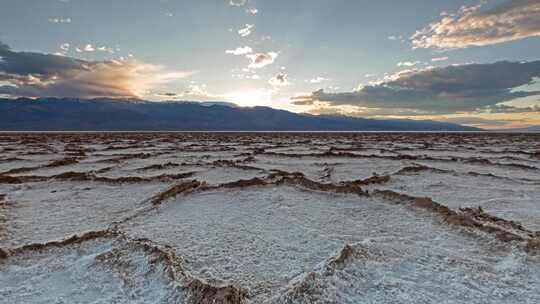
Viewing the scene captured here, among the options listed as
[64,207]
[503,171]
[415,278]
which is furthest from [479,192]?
[64,207]

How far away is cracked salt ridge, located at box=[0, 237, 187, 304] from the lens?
2850 millimetres

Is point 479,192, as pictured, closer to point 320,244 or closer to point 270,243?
point 320,244

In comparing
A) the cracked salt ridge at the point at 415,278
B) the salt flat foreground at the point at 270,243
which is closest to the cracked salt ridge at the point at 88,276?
the salt flat foreground at the point at 270,243

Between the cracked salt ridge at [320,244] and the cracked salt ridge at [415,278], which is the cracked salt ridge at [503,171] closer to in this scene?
the cracked salt ridge at [320,244]

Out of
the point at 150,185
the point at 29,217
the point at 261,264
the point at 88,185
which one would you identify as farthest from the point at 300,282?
the point at 88,185

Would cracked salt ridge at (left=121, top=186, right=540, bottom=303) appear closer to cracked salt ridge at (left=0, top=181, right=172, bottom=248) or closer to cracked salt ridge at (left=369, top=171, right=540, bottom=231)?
cracked salt ridge at (left=0, top=181, right=172, bottom=248)

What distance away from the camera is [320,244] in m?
3.84

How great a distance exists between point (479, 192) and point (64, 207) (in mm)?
8051

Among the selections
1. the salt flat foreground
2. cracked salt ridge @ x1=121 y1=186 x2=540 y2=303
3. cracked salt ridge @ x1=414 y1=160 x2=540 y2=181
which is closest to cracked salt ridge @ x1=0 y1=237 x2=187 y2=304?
the salt flat foreground

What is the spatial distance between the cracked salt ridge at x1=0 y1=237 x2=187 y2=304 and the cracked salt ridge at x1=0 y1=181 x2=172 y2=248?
65cm

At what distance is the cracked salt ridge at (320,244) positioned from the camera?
2.95 metres

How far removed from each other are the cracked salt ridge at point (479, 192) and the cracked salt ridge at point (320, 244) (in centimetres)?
120

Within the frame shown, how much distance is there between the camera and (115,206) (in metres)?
5.66

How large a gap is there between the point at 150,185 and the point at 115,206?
5.34 ft
